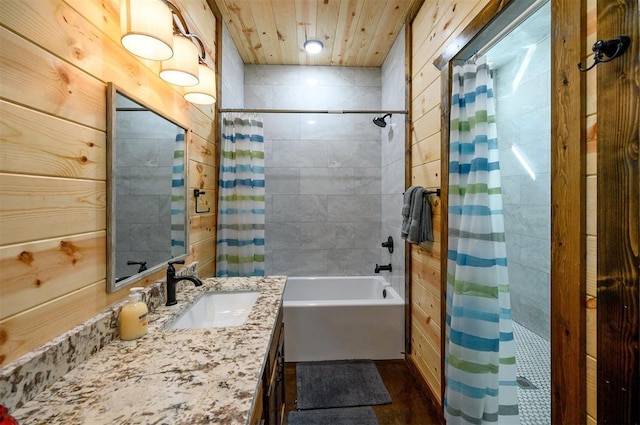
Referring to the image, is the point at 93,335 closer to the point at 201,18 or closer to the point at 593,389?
the point at 593,389

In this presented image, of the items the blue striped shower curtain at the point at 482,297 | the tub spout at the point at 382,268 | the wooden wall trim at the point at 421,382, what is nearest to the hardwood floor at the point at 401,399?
the wooden wall trim at the point at 421,382

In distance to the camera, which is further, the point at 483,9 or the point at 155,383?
the point at 483,9

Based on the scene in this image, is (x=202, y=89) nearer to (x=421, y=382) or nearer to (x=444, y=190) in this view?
(x=444, y=190)

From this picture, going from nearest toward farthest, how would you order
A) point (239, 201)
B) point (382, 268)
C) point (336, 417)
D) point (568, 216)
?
point (568, 216), point (336, 417), point (239, 201), point (382, 268)

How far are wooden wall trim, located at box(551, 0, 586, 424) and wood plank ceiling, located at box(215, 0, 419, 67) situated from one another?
162 cm

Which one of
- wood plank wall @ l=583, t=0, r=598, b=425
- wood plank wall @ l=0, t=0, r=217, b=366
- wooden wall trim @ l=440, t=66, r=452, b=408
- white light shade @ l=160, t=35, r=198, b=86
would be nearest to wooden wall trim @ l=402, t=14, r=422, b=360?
wooden wall trim @ l=440, t=66, r=452, b=408

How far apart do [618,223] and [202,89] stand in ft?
5.98

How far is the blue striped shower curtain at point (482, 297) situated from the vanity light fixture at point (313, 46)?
68.2 inches

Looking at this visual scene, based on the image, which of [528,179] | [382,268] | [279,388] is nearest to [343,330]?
[382,268]

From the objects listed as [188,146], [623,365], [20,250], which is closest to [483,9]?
[623,365]

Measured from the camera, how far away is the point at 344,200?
310 cm

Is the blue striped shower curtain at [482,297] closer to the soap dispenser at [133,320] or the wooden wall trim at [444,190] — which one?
the wooden wall trim at [444,190]

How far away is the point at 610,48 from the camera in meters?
0.72

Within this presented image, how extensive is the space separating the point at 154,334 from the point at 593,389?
1.44m
